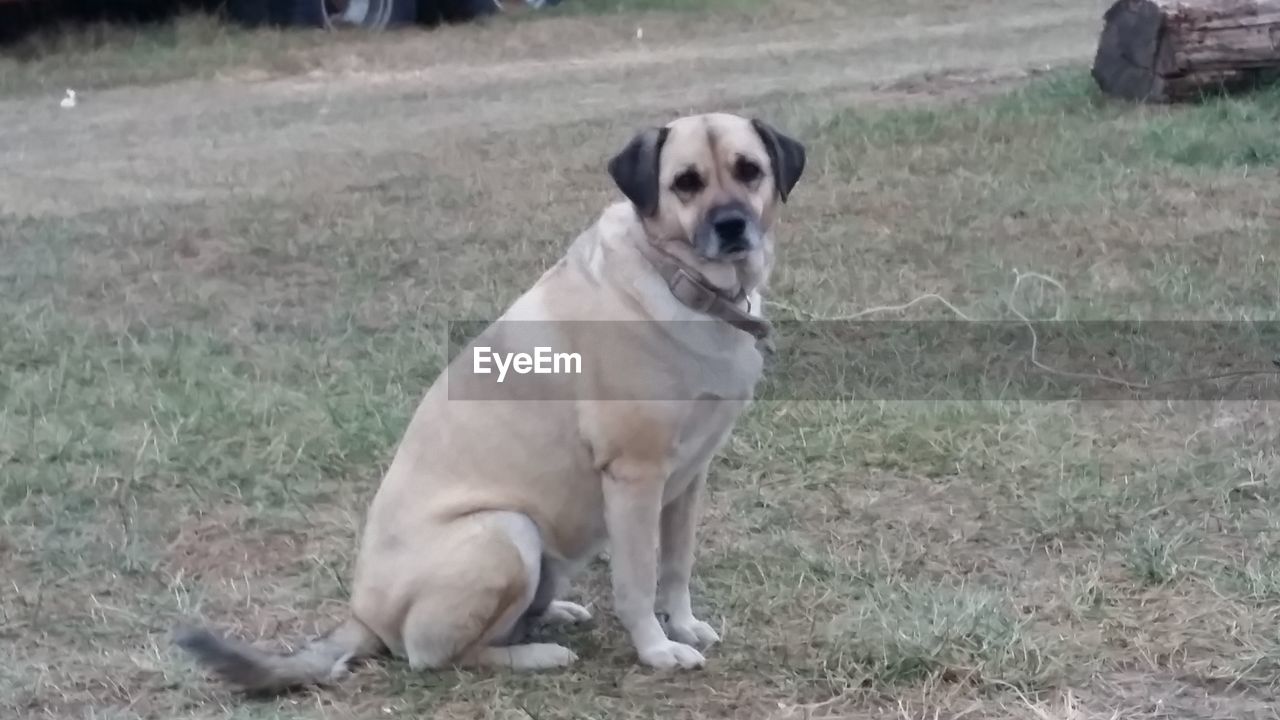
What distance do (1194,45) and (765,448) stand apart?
206 inches

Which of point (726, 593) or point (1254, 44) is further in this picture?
point (1254, 44)

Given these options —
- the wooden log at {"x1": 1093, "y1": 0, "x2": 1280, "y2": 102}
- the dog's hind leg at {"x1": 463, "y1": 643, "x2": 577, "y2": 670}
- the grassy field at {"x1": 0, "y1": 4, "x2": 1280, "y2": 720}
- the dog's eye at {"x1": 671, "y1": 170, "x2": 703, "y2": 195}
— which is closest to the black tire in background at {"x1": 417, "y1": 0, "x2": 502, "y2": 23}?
the grassy field at {"x1": 0, "y1": 4, "x2": 1280, "y2": 720}

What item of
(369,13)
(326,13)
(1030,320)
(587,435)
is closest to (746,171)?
(587,435)

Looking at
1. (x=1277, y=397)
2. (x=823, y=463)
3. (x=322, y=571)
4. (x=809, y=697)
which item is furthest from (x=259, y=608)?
(x=1277, y=397)

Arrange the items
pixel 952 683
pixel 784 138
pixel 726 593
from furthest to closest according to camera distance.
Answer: pixel 726 593, pixel 784 138, pixel 952 683

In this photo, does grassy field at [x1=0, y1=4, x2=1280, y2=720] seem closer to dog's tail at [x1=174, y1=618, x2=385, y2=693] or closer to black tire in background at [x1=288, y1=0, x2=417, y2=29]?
dog's tail at [x1=174, y1=618, x2=385, y2=693]

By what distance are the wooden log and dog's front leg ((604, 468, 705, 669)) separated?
21.0ft

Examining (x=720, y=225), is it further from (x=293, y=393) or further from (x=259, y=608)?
(x=293, y=393)

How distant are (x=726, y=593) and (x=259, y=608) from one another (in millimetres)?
1188

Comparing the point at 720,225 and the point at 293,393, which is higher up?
the point at 720,225

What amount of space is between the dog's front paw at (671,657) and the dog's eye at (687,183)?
1.02 meters

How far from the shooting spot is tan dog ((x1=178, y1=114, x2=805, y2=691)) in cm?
317

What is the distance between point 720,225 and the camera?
3.26m

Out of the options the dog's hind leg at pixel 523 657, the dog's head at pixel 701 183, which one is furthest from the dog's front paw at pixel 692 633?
the dog's head at pixel 701 183
